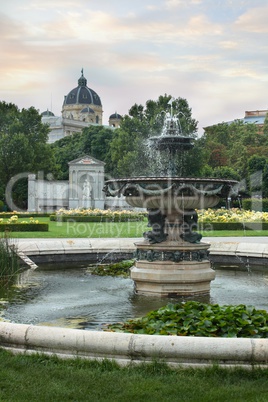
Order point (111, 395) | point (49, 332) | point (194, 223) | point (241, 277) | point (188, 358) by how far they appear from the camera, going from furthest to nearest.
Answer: point (241, 277) < point (194, 223) < point (49, 332) < point (188, 358) < point (111, 395)

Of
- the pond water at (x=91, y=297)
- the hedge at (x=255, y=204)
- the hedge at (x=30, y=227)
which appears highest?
the hedge at (x=255, y=204)

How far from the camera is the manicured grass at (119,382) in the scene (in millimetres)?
4602

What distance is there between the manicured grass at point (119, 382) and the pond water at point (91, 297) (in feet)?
7.13

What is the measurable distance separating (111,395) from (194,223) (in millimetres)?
6228

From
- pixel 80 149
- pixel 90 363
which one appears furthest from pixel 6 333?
pixel 80 149

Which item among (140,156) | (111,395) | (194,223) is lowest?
(111,395)

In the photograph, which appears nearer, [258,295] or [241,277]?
[258,295]

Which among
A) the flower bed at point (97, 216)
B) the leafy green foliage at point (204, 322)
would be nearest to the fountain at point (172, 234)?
the leafy green foliage at point (204, 322)

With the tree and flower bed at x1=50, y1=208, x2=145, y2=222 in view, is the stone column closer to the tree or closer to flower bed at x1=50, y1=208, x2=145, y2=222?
the tree

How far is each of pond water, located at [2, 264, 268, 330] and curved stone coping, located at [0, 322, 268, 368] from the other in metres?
1.91

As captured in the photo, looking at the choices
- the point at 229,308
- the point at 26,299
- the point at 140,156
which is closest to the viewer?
the point at 229,308

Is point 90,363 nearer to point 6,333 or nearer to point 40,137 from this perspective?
point 6,333

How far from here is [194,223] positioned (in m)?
10.6

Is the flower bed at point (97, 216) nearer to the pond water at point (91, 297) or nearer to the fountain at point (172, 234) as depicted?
the pond water at point (91, 297)
